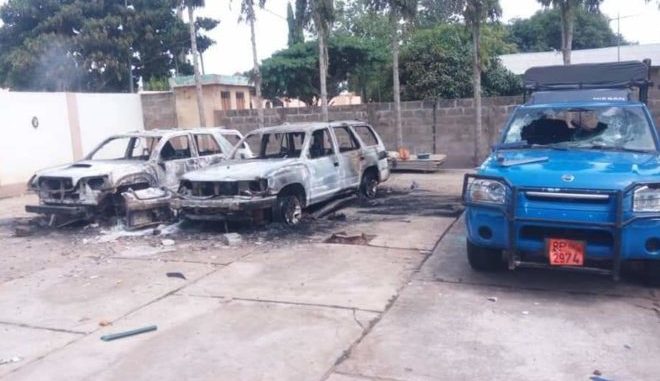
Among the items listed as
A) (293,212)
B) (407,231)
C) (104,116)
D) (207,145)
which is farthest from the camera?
(104,116)

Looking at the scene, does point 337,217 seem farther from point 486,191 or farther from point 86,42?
point 86,42

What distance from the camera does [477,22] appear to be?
14.4 meters

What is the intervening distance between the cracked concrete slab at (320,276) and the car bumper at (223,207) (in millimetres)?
915

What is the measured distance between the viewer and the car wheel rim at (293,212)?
8969 millimetres

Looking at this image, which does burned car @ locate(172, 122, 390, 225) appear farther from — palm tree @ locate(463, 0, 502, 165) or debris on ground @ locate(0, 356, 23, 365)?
palm tree @ locate(463, 0, 502, 165)

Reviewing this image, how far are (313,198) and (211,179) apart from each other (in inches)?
67.6

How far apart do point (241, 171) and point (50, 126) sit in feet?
30.4

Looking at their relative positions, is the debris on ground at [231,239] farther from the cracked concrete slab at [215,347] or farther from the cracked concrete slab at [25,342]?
the cracked concrete slab at [25,342]

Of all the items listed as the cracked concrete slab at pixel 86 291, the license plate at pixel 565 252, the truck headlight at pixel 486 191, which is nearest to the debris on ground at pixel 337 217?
the cracked concrete slab at pixel 86 291

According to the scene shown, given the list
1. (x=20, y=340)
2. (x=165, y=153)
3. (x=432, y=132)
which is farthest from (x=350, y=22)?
(x=20, y=340)

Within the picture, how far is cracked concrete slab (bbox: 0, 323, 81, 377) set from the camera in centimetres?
460

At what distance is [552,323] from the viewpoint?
490 cm

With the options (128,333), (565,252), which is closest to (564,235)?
(565,252)

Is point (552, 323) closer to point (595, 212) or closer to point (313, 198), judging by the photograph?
point (595, 212)
